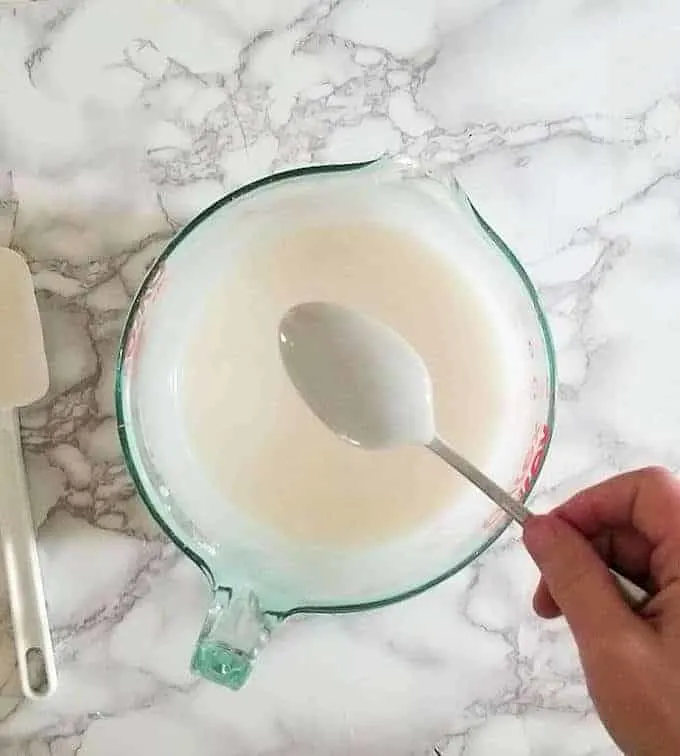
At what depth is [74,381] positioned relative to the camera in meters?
0.90

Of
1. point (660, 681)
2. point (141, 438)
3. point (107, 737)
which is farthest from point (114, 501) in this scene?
point (660, 681)

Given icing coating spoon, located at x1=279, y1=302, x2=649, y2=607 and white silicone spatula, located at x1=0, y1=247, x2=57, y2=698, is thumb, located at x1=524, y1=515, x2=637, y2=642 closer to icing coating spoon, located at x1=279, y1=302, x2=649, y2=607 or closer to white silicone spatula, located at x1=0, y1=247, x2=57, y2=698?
icing coating spoon, located at x1=279, y1=302, x2=649, y2=607

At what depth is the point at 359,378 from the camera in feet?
2.68

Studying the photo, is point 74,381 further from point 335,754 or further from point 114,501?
point 335,754

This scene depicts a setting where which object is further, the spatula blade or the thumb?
the spatula blade

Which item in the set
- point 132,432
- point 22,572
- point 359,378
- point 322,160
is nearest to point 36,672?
point 22,572

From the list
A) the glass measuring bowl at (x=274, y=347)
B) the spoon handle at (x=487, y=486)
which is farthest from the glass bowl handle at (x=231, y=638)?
the spoon handle at (x=487, y=486)

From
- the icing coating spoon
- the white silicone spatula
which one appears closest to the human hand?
the icing coating spoon

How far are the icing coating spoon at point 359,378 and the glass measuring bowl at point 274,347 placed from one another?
0.26 ft

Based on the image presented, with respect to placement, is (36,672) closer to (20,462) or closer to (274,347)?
(20,462)

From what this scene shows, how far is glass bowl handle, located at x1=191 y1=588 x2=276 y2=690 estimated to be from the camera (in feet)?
2.51

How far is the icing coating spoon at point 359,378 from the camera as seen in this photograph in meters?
0.82

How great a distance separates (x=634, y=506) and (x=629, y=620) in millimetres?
125

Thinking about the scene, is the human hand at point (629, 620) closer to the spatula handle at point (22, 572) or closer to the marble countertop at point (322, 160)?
the marble countertop at point (322, 160)
